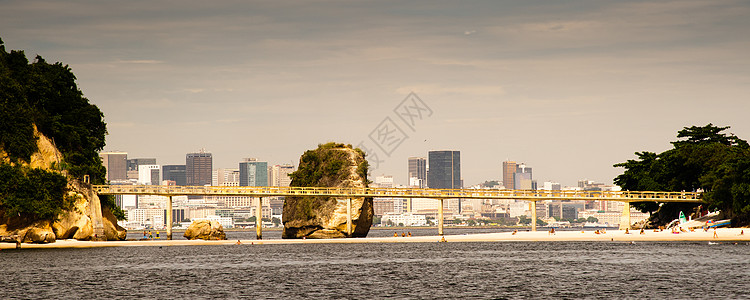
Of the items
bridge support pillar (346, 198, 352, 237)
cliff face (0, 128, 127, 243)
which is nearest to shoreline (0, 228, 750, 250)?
cliff face (0, 128, 127, 243)

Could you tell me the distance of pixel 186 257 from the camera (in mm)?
85188

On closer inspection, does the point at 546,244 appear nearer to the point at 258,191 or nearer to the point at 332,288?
the point at 258,191

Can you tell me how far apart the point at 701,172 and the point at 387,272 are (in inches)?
2598

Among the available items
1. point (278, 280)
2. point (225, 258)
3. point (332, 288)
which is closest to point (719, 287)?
point (332, 288)

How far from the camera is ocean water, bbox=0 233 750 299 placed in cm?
5544

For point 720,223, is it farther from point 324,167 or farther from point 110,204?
point 110,204

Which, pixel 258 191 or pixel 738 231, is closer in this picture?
pixel 738 231

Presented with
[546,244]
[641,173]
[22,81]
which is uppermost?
[22,81]

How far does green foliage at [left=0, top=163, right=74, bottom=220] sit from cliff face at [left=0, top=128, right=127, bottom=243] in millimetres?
1152

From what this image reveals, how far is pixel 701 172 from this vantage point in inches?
4692

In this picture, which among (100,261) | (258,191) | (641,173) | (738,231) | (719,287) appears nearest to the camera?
(719,287)

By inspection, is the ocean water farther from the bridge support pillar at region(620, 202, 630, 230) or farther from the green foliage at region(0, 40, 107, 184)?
the bridge support pillar at region(620, 202, 630, 230)

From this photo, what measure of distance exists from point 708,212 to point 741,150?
1021cm

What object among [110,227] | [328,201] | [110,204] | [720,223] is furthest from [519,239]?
[110,204]
